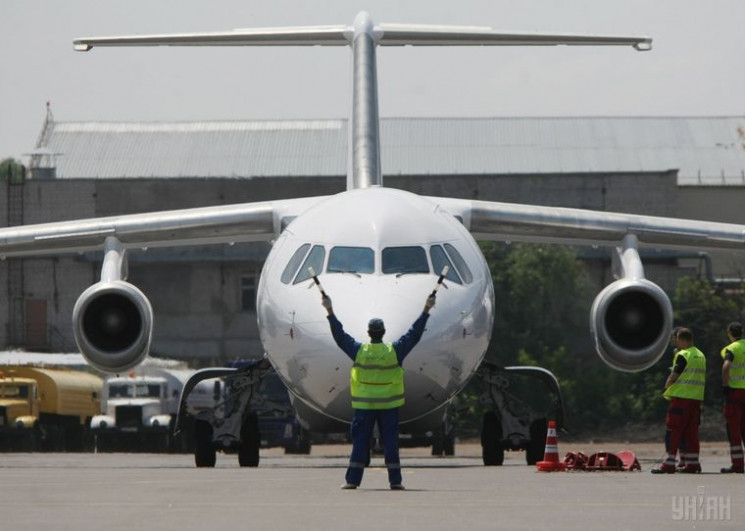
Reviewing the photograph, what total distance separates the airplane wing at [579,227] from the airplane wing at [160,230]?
209 centimetres

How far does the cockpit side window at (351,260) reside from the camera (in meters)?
17.0

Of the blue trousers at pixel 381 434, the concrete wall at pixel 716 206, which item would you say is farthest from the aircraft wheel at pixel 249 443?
the concrete wall at pixel 716 206

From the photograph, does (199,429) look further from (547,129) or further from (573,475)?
(547,129)

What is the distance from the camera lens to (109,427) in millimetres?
38844

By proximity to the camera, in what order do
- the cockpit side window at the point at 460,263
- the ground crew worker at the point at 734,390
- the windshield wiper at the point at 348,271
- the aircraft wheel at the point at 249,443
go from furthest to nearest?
the aircraft wheel at the point at 249,443 → the cockpit side window at the point at 460,263 → the ground crew worker at the point at 734,390 → the windshield wiper at the point at 348,271

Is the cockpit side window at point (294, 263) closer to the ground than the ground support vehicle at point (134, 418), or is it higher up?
higher up

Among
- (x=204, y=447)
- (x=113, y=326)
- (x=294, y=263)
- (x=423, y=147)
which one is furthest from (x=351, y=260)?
(x=423, y=147)

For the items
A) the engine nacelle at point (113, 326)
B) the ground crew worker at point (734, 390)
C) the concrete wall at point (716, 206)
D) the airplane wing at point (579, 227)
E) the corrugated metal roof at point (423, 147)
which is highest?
the corrugated metal roof at point (423, 147)

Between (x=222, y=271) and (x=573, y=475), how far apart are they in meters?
40.4

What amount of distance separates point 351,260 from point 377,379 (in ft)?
10.1

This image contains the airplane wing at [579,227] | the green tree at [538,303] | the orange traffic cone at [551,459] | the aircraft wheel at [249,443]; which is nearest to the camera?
the orange traffic cone at [551,459]

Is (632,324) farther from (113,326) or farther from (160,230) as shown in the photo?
(113,326)

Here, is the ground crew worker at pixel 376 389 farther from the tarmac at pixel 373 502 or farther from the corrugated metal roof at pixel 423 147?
the corrugated metal roof at pixel 423 147

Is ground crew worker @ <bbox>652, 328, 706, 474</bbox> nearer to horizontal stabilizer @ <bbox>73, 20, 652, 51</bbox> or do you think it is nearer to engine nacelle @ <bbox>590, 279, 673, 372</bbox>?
engine nacelle @ <bbox>590, 279, 673, 372</bbox>
